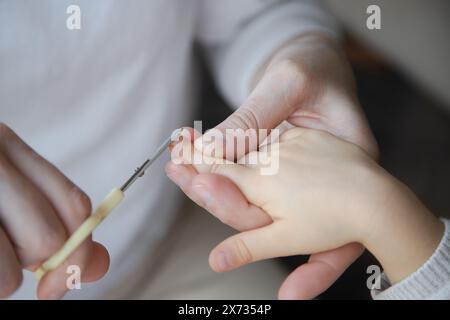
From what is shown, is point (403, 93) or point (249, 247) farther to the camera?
point (403, 93)

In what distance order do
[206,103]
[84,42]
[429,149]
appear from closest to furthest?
[84,42] < [206,103] < [429,149]

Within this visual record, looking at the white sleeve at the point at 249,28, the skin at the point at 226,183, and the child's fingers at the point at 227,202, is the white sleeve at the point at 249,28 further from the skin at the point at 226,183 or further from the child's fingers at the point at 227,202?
the child's fingers at the point at 227,202

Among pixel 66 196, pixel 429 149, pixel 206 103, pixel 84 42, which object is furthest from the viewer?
pixel 429 149

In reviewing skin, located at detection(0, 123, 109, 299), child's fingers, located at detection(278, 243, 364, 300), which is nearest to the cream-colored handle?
skin, located at detection(0, 123, 109, 299)

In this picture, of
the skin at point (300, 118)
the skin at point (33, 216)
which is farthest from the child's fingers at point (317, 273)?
the skin at point (33, 216)

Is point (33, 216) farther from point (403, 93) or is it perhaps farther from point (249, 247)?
point (403, 93)

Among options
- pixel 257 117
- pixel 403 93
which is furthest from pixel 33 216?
pixel 403 93

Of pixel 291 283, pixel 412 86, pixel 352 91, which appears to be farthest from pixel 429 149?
pixel 291 283

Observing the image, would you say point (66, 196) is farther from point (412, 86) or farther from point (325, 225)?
point (412, 86)
